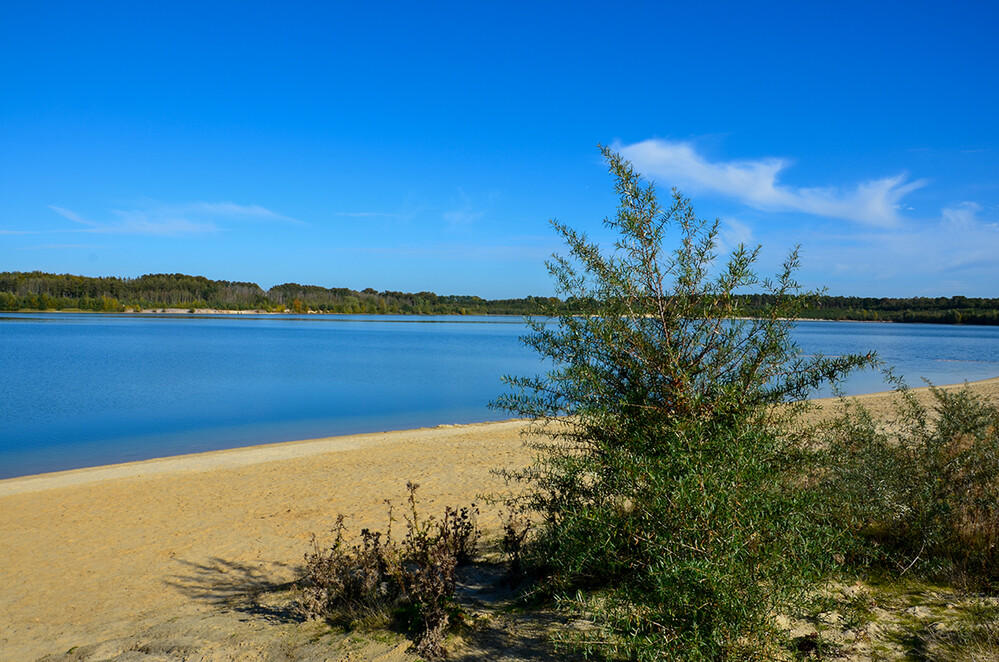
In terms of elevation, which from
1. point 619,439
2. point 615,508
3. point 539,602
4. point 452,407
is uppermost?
point 619,439

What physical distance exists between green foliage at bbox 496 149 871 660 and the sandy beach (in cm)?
180

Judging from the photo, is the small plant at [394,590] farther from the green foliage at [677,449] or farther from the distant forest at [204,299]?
the distant forest at [204,299]

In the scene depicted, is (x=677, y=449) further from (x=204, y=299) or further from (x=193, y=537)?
(x=204, y=299)

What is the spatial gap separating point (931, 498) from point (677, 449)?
3.15 metres

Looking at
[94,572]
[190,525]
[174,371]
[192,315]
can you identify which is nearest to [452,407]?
[190,525]

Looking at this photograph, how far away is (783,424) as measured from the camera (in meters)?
3.54

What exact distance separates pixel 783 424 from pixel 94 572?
8093 mm

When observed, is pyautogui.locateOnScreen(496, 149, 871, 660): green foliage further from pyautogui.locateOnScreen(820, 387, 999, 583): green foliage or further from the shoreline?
the shoreline

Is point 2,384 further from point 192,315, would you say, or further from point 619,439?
point 192,315

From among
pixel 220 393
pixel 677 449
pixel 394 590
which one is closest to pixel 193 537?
pixel 394 590

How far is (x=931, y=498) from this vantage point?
4.69m

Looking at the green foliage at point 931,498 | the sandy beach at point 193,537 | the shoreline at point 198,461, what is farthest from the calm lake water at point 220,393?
the green foliage at point 931,498

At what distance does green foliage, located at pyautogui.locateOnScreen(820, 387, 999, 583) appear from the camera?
440 cm

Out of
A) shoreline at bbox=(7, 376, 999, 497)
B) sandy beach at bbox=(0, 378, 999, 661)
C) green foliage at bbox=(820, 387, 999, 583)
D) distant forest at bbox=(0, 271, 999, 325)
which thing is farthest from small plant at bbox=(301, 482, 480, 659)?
distant forest at bbox=(0, 271, 999, 325)
